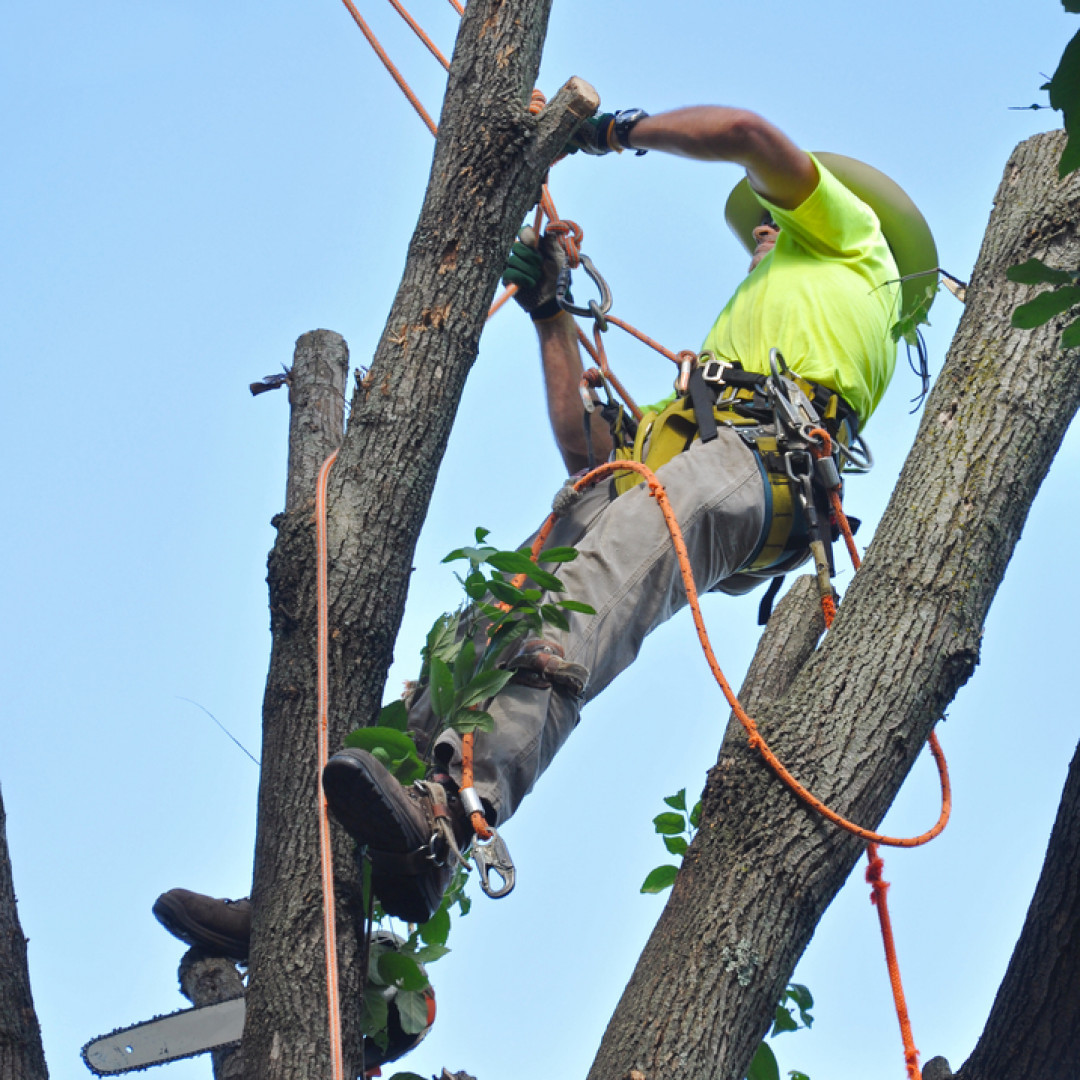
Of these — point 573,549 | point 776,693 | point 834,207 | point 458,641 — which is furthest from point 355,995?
point 834,207

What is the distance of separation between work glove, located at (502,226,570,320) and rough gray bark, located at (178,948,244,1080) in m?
1.81

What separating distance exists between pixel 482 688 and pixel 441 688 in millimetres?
73

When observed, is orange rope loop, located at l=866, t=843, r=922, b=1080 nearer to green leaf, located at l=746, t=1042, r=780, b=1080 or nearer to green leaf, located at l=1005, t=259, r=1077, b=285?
green leaf, located at l=746, t=1042, r=780, b=1080

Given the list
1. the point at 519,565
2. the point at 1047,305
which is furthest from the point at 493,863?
the point at 1047,305

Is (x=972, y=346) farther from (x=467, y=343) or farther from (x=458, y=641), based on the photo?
(x=458, y=641)

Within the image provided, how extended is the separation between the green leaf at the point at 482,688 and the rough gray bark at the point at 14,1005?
79 cm

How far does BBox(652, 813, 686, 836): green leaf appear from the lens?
278cm

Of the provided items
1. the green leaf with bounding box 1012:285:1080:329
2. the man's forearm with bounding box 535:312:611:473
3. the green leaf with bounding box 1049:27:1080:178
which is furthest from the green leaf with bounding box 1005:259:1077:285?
Result: the man's forearm with bounding box 535:312:611:473

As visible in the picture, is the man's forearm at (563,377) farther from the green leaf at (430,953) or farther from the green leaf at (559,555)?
the green leaf at (430,953)

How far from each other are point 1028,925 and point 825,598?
33.6 inches

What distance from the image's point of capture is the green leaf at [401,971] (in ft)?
7.88

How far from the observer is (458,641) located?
102 inches

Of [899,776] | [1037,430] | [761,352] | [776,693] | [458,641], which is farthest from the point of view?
[776,693]

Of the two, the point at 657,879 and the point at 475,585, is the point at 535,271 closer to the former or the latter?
the point at 475,585
